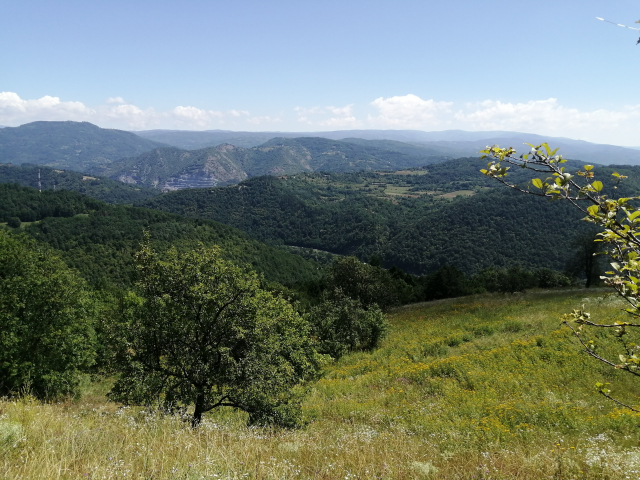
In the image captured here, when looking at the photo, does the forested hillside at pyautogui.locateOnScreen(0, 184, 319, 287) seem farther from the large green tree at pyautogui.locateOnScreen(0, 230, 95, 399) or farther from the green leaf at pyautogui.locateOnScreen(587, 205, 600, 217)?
the green leaf at pyautogui.locateOnScreen(587, 205, 600, 217)

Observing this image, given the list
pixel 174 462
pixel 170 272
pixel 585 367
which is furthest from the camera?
pixel 585 367

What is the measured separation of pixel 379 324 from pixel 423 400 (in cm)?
1505

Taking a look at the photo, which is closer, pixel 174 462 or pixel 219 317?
pixel 174 462

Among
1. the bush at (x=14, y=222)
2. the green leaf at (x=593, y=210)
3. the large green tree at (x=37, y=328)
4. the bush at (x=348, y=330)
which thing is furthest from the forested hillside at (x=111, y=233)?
the green leaf at (x=593, y=210)

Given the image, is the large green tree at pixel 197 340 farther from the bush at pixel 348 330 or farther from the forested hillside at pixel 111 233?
the forested hillside at pixel 111 233

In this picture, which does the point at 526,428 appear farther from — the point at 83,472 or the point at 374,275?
the point at 374,275

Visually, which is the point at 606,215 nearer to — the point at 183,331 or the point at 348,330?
the point at 183,331

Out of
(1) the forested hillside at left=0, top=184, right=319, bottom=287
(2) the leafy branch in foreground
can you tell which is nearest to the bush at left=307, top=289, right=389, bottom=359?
(2) the leafy branch in foreground

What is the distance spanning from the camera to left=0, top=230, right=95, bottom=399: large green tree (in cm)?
1953

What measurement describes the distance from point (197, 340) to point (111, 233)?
150173 millimetres

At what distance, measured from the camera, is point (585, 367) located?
13.9 m

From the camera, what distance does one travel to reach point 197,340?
10.7 metres

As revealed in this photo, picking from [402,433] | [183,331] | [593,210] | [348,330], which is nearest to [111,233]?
[348,330]

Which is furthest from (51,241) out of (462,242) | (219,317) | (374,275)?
(462,242)
